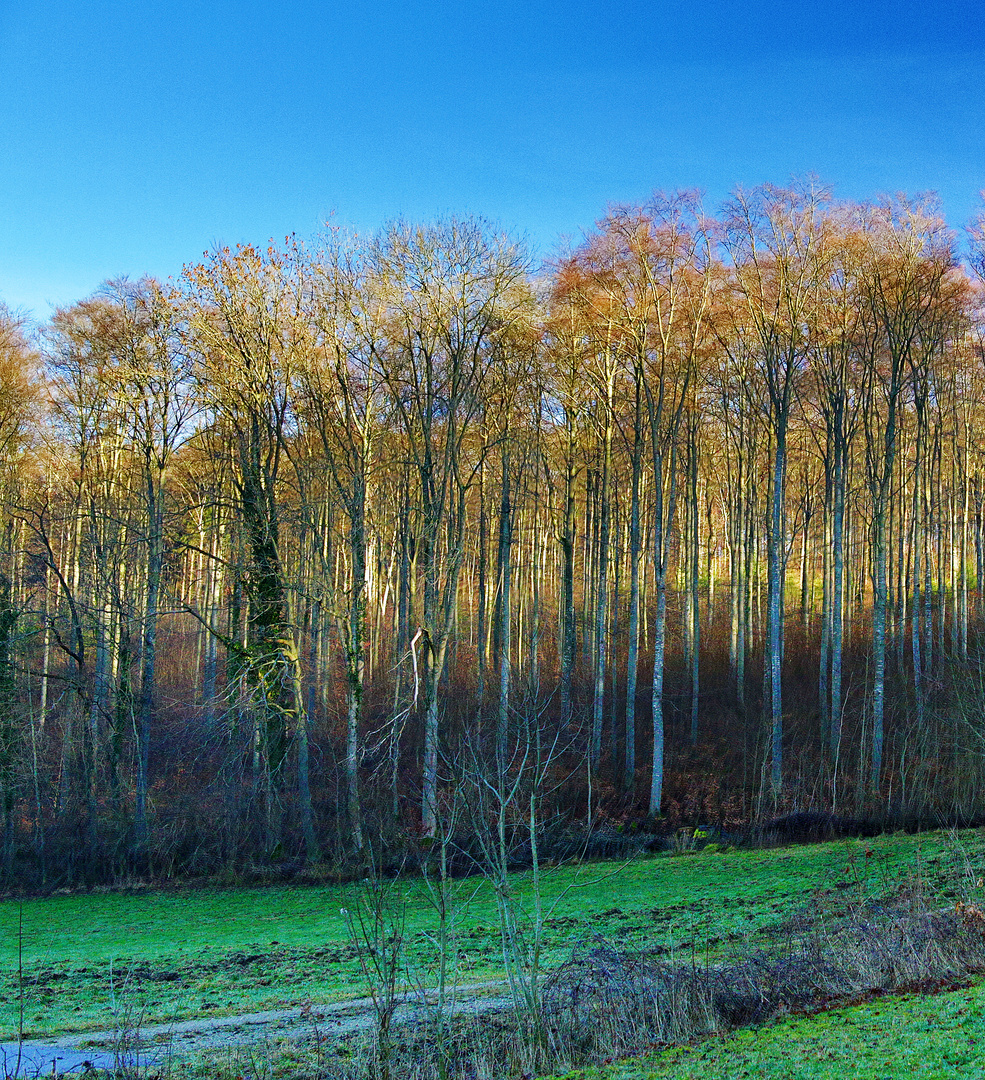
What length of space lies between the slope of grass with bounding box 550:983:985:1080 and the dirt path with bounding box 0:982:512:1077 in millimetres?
2638

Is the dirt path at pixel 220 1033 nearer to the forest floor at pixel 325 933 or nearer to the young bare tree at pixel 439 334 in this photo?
the forest floor at pixel 325 933

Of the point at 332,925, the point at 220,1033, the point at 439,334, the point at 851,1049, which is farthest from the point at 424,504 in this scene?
the point at 851,1049

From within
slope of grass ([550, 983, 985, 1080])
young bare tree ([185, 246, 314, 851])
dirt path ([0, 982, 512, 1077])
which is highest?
young bare tree ([185, 246, 314, 851])

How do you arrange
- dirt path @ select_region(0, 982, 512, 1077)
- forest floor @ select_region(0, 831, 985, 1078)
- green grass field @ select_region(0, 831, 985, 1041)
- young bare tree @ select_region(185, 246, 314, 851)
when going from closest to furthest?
dirt path @ select_region(0, 982, 512, 1077)
forest floor @ select_region(0, 831, 985, 1078)
green grass field @ select_region(0, 831, 985, 1041)
young bare tree @ select_region(185, 246, 314, 851)

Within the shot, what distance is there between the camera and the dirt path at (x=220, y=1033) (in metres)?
8.73

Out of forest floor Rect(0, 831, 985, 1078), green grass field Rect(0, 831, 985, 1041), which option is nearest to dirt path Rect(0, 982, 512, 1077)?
forest floor Rect(0, 831, 985, 1078)

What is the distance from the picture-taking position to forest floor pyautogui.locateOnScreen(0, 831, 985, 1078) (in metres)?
9.96

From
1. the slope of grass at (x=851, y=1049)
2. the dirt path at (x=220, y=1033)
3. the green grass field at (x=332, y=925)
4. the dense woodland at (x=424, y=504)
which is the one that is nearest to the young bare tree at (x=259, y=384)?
the dense woodland at (x=424, y=504)

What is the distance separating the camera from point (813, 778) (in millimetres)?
23812

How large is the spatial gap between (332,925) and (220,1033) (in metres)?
6.76

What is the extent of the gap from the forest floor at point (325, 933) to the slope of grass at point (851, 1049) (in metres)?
0.41

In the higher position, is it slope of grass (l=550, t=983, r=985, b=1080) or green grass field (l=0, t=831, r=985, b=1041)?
slope of grass (l=550, t=983, r=985, b=1080)

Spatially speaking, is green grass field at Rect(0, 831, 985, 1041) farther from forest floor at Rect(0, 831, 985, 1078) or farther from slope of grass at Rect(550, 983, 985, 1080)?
slope of grass at Rect(550, 983, 985, 1080)

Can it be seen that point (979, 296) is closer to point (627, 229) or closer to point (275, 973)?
point (627, 229)
